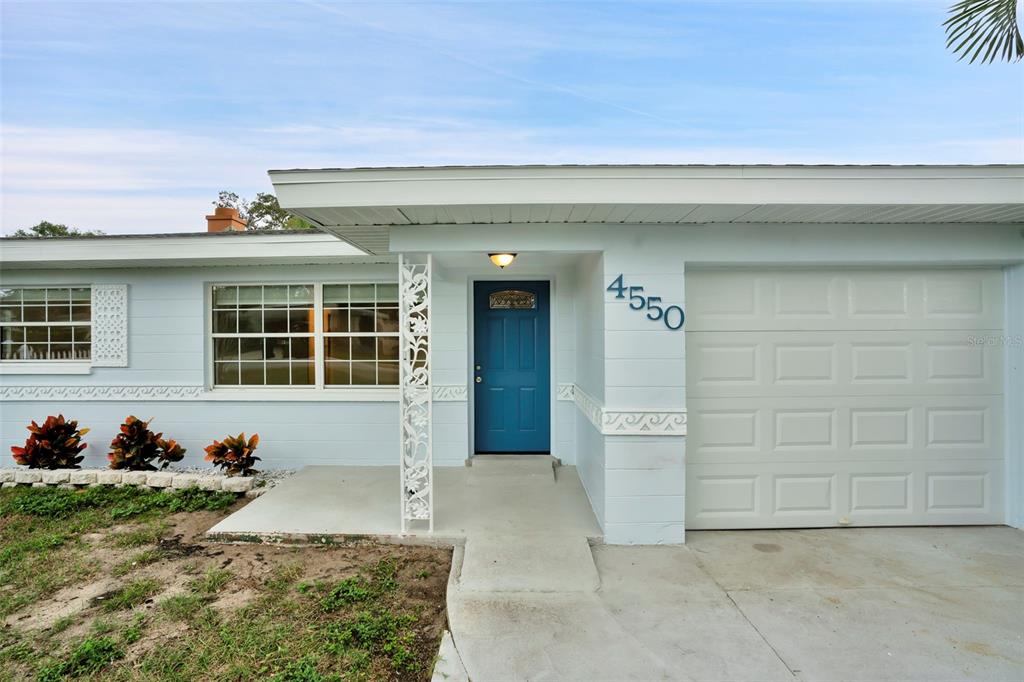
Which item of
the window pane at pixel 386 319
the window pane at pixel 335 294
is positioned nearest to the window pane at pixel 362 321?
the window pane at pixel 386 319

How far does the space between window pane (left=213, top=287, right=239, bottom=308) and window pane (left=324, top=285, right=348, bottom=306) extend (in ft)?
3.91

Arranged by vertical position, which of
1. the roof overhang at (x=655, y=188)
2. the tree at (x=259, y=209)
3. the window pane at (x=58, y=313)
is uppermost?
the tree at (x=259, y=209)

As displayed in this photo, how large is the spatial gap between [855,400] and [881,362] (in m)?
0.39

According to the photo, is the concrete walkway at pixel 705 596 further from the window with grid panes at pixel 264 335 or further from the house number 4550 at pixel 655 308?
the window with grid panes at pixel 264 335

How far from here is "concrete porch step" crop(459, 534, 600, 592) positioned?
9.76 ft

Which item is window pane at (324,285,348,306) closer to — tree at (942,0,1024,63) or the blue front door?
the blue front door

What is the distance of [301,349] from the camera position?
237 inches

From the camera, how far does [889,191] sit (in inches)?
121

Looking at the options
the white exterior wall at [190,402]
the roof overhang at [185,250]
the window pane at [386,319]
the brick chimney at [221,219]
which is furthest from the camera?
the brick chimney at [221,219]

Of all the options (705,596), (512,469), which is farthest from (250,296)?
(705,596)

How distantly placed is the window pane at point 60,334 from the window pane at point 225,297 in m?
2.08

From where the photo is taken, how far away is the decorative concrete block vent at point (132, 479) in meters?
5.00

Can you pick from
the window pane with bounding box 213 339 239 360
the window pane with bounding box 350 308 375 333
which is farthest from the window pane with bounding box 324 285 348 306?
the window pane with bounding box 213 339 239 360

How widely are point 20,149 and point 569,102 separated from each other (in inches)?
416
